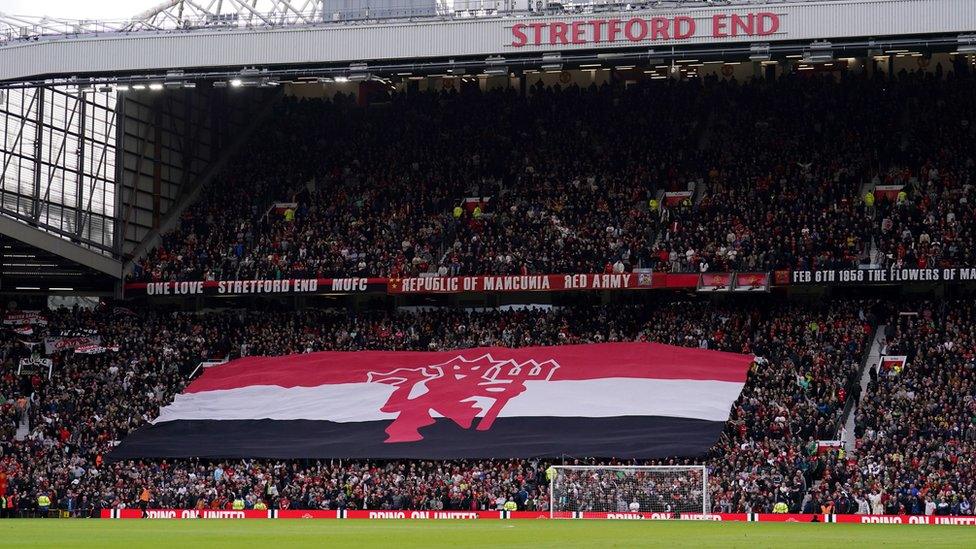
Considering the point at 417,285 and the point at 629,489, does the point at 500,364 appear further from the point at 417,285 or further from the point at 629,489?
the point at 629,489

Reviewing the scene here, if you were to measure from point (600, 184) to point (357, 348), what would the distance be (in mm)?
12037

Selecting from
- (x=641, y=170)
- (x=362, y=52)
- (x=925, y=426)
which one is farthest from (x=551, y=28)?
(x=925, y=426)

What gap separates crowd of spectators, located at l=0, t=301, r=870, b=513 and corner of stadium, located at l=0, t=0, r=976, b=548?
140 mm

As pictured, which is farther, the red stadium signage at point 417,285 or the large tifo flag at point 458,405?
the red stadium signage at point 417,285

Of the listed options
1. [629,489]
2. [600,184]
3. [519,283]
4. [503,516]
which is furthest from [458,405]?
[600,184]

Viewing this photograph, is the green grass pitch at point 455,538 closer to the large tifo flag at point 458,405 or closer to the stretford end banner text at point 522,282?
the large tifo flag at point 458,405

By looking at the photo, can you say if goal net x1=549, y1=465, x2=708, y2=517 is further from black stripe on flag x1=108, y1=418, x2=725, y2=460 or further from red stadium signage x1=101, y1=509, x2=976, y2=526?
black stripe on flag x1=108, y1=418, x2=725, y2=460

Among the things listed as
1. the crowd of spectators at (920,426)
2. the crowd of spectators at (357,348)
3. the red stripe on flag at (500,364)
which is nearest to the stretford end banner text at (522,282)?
the crowd of spectators at (357,348)

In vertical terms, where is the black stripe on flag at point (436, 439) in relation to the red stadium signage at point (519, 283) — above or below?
below

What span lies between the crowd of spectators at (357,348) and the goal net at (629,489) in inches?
26.5

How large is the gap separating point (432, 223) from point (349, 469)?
14562mm

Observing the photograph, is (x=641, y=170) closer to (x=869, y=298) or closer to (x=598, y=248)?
(x=598, y=248)

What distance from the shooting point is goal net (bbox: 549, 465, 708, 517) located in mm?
42125

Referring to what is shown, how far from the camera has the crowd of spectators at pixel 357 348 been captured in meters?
45.0
